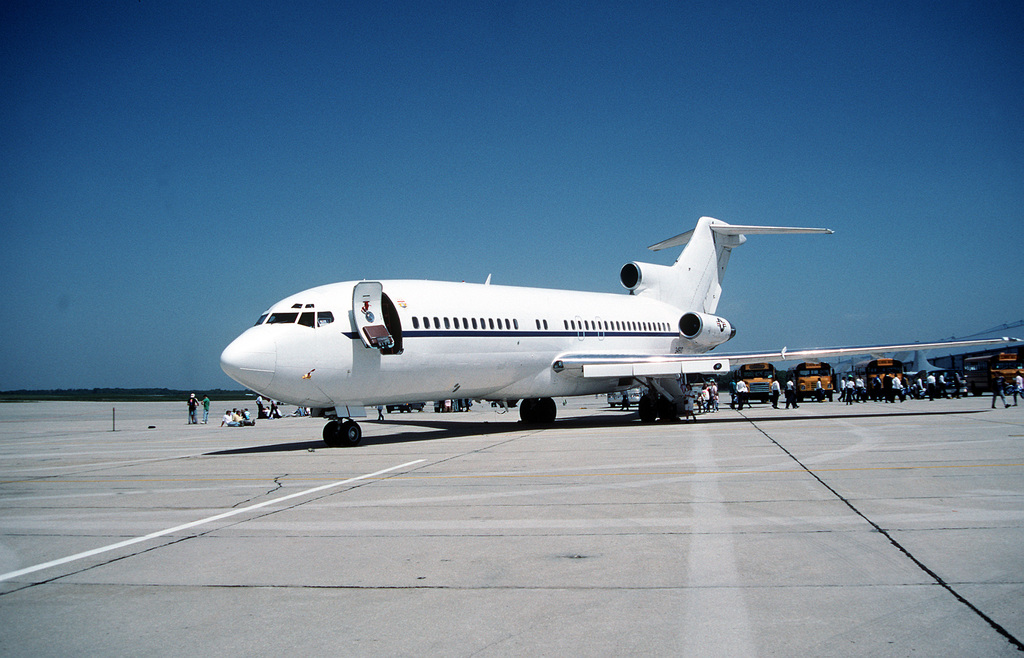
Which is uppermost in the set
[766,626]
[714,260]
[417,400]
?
[714,260]

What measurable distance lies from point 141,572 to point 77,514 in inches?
139

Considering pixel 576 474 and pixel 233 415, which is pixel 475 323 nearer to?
pixel 576 474

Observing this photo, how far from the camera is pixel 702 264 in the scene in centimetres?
3086

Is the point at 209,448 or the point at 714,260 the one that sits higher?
the point at 714,260

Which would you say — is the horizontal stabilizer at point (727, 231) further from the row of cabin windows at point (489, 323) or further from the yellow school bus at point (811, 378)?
the yellow school bus at point (811, 378)

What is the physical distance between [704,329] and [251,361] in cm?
1874

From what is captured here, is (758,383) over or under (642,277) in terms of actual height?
→ under

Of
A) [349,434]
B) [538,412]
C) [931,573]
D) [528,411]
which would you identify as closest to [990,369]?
[538,412]

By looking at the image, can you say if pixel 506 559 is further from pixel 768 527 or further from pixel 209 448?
pixel 209 448

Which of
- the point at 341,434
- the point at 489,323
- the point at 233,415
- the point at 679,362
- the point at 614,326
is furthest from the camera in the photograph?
the point at 233,415

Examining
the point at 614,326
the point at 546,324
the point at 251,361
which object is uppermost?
the point at 614,326

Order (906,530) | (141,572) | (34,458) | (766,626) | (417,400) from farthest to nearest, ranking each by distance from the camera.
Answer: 1. (417,400)
2. (34,458)
3. (906,530)
4. (141,572)
5. (766,626)

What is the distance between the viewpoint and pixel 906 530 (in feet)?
20.3

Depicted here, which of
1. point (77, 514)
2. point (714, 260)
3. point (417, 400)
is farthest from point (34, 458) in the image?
point (714, 260)
